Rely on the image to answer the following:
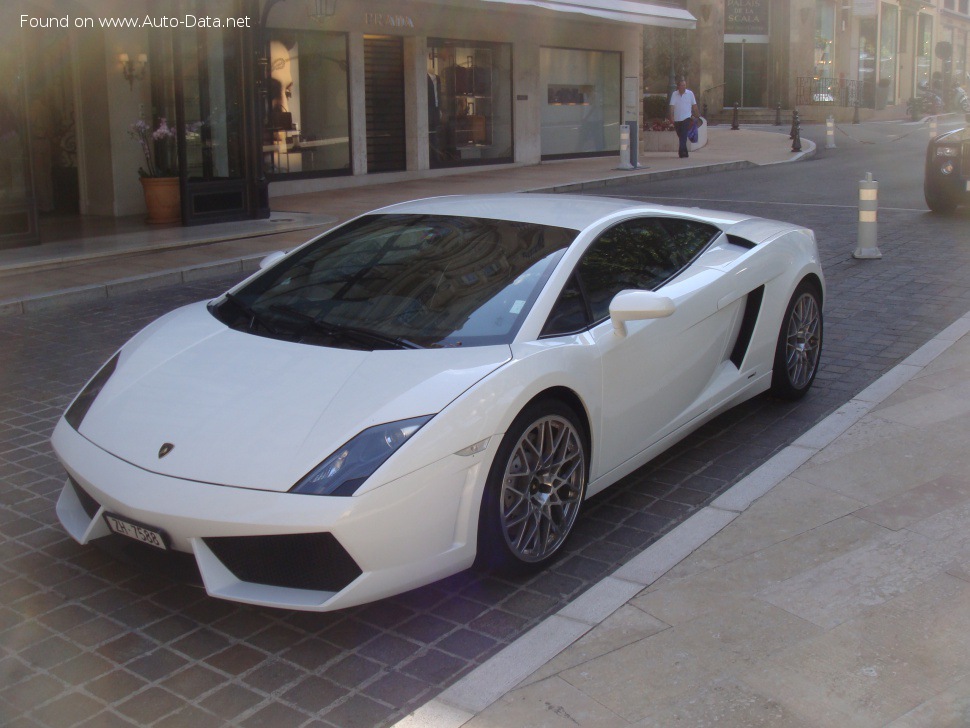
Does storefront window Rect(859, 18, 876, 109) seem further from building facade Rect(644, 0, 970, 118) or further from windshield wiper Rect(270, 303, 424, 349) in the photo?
windshield wiper Rect(270, 303, 424, 349)

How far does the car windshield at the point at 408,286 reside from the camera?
421 centimetres

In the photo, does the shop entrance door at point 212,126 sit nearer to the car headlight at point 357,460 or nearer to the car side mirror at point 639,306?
the car side mirror at point 639,306

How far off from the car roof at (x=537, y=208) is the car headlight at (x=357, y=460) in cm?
156

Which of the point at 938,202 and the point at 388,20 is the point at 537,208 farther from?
the point at 388,20

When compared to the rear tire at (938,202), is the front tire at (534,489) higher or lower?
lower

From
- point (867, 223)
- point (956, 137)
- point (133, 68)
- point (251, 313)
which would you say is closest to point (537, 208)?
point (251, 313)

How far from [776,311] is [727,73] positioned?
45.5 meters

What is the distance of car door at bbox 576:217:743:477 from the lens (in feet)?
14.7

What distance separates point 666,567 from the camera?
4.09 metres

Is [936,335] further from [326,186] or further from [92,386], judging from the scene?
[326,186]

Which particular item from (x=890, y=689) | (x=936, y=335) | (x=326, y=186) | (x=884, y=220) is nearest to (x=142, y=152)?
(x=326, y=186)

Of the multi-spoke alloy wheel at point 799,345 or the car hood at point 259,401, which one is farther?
the multi-spoke alloy wheel at point 799,345

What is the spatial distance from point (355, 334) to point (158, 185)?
437 inches

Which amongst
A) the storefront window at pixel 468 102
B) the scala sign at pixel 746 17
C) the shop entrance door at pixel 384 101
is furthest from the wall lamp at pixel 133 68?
the scala sign at pixel 746 17
